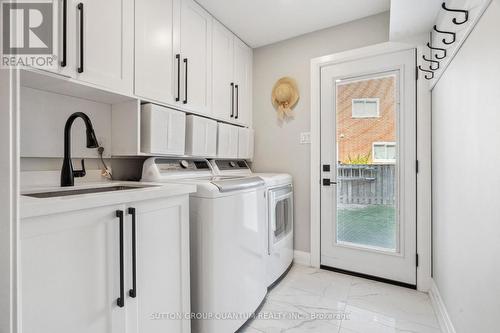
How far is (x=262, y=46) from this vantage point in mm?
2932

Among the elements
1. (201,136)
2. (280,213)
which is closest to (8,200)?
(201,136)

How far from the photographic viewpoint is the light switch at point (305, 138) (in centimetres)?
266

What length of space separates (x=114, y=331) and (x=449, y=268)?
1852mm

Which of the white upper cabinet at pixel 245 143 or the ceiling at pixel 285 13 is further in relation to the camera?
the white upper cabinet at pixel 245 143

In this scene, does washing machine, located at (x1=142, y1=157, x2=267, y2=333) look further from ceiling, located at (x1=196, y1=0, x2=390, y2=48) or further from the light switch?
ceiling, located at (x1=196, y1=0, x2=390, y2=48)

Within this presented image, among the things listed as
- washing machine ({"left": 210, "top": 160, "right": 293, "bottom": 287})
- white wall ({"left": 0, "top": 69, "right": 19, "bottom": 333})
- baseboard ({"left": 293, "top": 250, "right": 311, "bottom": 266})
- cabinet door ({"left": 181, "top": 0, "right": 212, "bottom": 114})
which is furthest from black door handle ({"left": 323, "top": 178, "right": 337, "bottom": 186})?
white wall ({"left": 0, "top": 69, "right": 19, "bottom": 333})

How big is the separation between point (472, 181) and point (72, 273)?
1.70 meters

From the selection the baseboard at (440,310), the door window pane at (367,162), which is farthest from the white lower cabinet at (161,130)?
the baseboard at (440,310)

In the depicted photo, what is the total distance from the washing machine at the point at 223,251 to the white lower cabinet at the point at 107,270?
0.10 meters

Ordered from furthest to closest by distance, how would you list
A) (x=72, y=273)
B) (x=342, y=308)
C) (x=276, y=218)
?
(x=276, y=218) → (x=342, y=308) → (x=72, y=273)

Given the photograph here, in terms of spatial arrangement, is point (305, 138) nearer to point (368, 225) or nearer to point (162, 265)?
point (368, 225)

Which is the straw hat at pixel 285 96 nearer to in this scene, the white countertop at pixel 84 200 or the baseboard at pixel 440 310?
the white countertop at pixel 84 200

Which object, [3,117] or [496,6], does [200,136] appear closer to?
[3,117]

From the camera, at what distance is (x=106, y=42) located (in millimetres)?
1447
